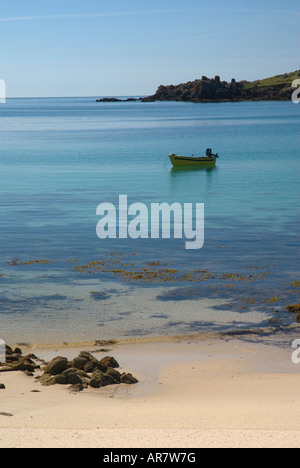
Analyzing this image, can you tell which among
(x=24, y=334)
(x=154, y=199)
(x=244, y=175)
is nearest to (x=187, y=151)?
(x=244, y=175)

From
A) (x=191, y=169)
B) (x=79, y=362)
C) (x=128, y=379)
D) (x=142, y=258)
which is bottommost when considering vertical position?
(x=128, y=379)

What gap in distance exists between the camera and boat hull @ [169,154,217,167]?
6856 centimetres

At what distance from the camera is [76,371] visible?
51.2ft

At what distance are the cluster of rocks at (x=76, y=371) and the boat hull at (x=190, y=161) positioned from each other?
52705 mm

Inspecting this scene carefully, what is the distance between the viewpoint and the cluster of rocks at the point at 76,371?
601 inches

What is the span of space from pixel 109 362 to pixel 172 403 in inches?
120

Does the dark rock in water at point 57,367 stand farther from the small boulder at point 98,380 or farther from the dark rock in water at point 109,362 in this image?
the dark rock in water at point 109,362

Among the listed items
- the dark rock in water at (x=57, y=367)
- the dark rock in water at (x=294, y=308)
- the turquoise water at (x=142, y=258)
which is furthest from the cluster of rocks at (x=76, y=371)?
the dark rock in water at (x=294, y=308)

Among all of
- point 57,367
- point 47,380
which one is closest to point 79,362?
point 57,367

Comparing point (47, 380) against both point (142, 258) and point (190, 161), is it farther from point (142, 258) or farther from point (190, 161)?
point (190, 161)

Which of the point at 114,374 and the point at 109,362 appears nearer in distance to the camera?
the point at 114,374

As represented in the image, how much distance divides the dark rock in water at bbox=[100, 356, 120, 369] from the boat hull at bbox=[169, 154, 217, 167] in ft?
173

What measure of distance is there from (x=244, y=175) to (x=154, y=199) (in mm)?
19483

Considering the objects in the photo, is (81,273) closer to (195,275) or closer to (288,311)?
(195,275)
